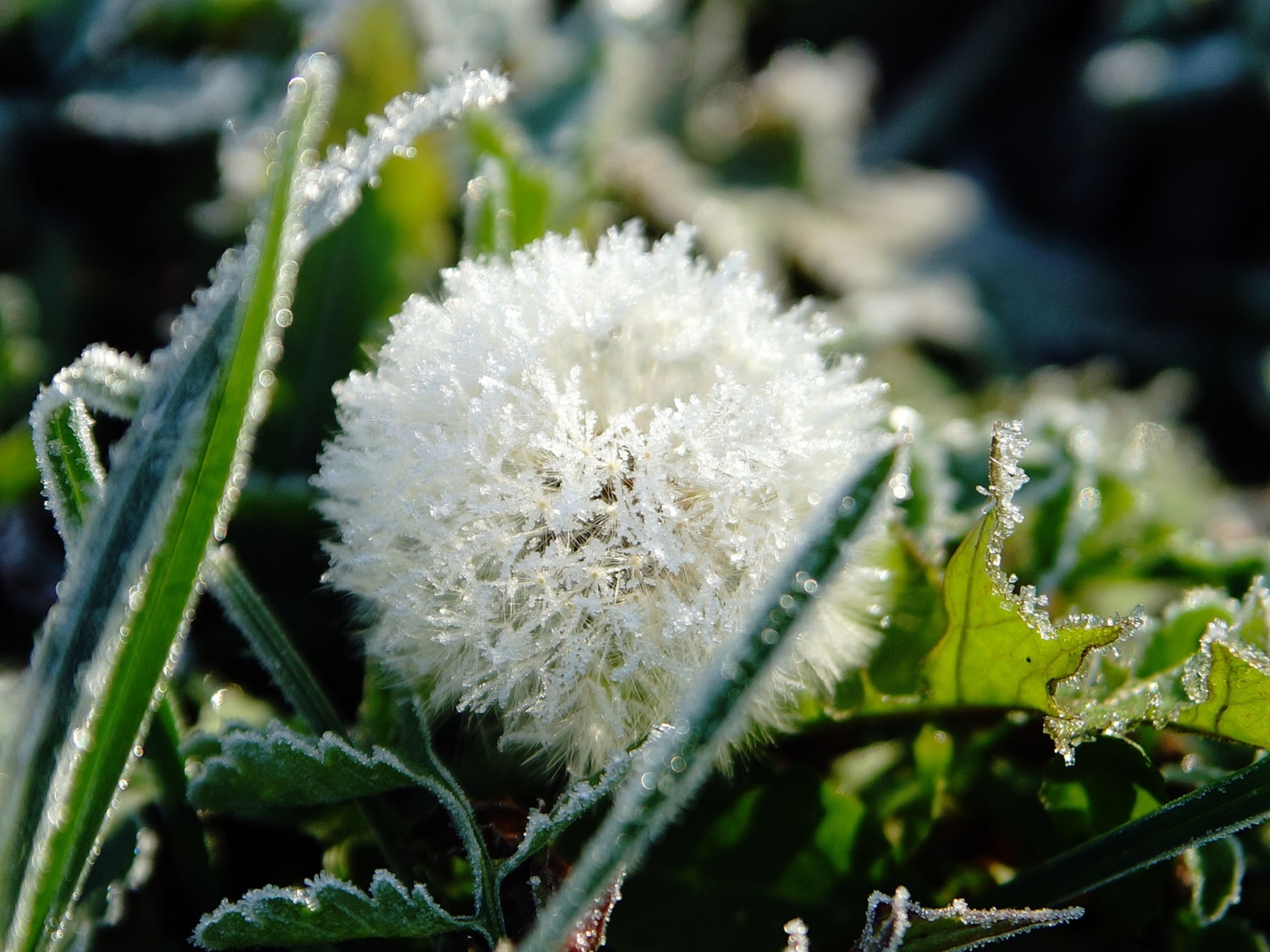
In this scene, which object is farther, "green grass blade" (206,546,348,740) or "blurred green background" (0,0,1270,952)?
"blurred green background" (0,0,1270,952)

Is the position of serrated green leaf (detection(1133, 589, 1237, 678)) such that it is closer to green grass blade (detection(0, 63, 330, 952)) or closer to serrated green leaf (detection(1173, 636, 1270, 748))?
serrated green leaf (detection(1173, 636, 1270, 748))

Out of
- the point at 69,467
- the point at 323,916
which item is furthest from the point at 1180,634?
the point at 69,467

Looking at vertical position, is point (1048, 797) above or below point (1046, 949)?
above

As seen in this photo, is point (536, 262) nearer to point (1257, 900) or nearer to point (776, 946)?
point (776, 946)

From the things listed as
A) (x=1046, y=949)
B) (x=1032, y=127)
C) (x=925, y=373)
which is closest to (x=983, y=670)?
(x=1046, y=949)

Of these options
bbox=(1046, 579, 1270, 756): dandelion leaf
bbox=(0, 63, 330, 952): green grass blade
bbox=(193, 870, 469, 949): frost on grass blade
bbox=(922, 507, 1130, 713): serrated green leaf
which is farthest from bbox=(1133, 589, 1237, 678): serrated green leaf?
Result: bbox=(0, 63, 330, 952): green grass blade

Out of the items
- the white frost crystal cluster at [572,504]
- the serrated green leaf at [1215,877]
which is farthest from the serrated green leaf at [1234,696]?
the white frost crystal cluster at [572,504]
